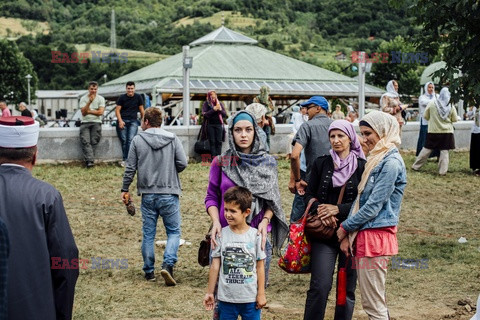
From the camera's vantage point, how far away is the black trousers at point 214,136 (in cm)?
1612

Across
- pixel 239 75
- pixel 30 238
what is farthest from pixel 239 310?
pixel 239 75

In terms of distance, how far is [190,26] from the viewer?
427 feet

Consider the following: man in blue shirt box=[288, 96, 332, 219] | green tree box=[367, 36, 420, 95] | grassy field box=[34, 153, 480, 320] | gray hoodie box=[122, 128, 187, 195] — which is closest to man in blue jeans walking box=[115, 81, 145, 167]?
grassy field box=[34, 153, 480, 320]

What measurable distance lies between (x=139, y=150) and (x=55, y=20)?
162m

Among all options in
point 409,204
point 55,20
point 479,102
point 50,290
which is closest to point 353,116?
point 409,204

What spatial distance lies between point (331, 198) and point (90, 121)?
35.9 ft

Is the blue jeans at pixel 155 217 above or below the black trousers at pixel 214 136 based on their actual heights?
below

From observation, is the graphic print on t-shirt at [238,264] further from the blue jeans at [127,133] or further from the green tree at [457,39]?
the blue jeans at [127,133]

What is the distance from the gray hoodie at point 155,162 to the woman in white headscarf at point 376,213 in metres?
2.78

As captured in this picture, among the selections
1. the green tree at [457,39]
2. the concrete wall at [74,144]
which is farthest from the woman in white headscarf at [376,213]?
the concrete wall at [74,144]

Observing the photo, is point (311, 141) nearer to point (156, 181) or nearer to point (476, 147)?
point (156, 181)

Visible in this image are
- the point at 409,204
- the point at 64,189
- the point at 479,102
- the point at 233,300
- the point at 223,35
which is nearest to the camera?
the point at 233,300

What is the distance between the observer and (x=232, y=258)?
5055mm

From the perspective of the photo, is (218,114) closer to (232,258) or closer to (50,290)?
(232,258)
